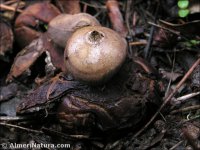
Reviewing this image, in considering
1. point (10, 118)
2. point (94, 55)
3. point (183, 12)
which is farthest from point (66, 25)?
point (183, 12)

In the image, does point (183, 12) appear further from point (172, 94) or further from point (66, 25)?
point (66, 25)

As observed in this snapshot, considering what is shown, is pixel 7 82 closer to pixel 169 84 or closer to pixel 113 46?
pixel 113 46

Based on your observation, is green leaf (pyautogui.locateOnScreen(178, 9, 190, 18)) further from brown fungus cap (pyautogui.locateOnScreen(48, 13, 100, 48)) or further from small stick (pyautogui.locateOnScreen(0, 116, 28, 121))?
small stick (pyautogui.locateOnScreen(0, 116, 28, 121))

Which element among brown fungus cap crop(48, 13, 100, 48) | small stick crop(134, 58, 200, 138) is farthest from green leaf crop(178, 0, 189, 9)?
brown fungus cap crop(48, 13, 100, 48)

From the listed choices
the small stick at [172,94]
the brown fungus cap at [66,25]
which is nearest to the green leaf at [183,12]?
the small stick at [172,94]

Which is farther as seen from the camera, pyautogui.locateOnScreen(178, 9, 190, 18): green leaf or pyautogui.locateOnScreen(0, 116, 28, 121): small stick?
pyautogui.locateOnScreen(178, 9, 190, 18): green leaf

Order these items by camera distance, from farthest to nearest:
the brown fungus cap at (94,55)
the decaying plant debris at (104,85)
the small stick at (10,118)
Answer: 1. the small stick at (10,118)
2. the decaying plant debris at (104,85)
3. the brown fungus cap at (94,55)

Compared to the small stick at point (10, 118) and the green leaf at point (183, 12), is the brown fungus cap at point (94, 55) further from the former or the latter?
the green leaf at point (183, 12)

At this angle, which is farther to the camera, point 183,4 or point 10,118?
point 183,4

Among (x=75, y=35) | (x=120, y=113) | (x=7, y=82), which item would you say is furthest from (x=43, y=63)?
(x=120, y=113)
